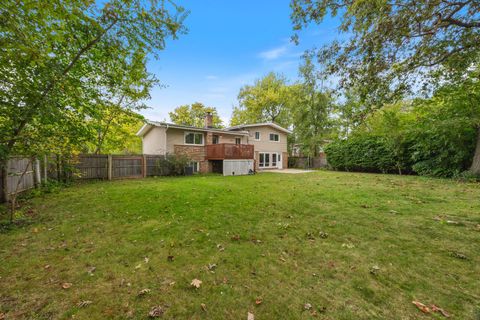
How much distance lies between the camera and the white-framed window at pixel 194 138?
16062 millimetres

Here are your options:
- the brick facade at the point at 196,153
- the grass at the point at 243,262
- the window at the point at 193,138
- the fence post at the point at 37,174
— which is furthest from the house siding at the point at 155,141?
the grass at the point at 243,262

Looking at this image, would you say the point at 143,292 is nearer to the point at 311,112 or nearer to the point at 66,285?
the point at 66,285

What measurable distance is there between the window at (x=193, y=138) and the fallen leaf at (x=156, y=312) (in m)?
14.7

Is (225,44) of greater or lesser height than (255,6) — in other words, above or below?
above

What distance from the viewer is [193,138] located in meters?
16.3

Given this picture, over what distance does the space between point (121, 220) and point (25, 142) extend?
2.62 metres

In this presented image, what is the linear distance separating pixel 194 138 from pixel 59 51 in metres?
11.8

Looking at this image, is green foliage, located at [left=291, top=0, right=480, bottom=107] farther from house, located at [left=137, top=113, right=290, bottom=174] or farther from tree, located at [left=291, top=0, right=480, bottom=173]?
house, located at [left=137, top=113, right=290, bottom=174]

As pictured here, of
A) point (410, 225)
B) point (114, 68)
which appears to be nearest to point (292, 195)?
point (410, 225)

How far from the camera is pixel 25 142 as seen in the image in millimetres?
4230

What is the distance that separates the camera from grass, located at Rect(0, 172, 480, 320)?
2127mm

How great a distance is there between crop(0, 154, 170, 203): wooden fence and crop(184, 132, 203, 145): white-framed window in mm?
2712

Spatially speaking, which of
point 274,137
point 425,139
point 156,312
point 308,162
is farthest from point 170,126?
point 308,162

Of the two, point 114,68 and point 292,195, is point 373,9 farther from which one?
point 114,68
